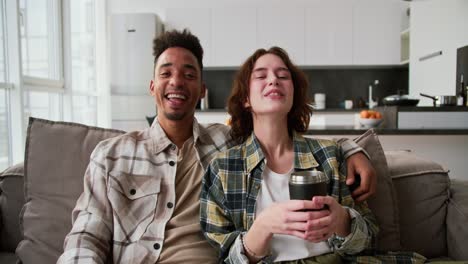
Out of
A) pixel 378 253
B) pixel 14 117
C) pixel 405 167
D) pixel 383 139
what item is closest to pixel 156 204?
pixel 378 253

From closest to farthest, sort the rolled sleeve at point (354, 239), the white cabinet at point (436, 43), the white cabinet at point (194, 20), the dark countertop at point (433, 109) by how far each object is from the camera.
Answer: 1. the rolled sleeve at point (354, 239)
2. the dark countertop at point (433, 109)
3. the white cabinet at point (436, 43)
4. the white cabinet at point (194, 20)

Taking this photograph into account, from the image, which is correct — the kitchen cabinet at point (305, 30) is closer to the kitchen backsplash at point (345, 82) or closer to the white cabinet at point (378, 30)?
the white cabinet at point (378, 30)

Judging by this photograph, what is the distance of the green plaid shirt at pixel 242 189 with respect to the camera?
3.94 ft

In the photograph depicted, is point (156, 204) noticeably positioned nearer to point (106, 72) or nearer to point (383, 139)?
point (383, 139)

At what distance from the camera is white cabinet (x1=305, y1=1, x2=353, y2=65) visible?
17.5ft

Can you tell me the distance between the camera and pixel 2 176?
1.61m

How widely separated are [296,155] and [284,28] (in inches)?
173

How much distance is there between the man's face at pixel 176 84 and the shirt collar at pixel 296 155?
28cm

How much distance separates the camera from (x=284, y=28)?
5.39m

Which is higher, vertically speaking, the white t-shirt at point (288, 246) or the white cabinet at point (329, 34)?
the white cabinet at point (329, 34)

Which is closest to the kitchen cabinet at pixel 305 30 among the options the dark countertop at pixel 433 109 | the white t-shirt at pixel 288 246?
the dark countertop at pixel 433 109

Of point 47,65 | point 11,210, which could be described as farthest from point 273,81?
point 47,65

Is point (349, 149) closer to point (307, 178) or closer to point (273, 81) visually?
point (273, 81)

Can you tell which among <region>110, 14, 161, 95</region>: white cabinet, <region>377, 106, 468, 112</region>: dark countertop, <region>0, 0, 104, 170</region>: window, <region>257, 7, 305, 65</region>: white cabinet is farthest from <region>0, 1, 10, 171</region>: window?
<region>257, 7, 305, 65</region>: white cabinet
